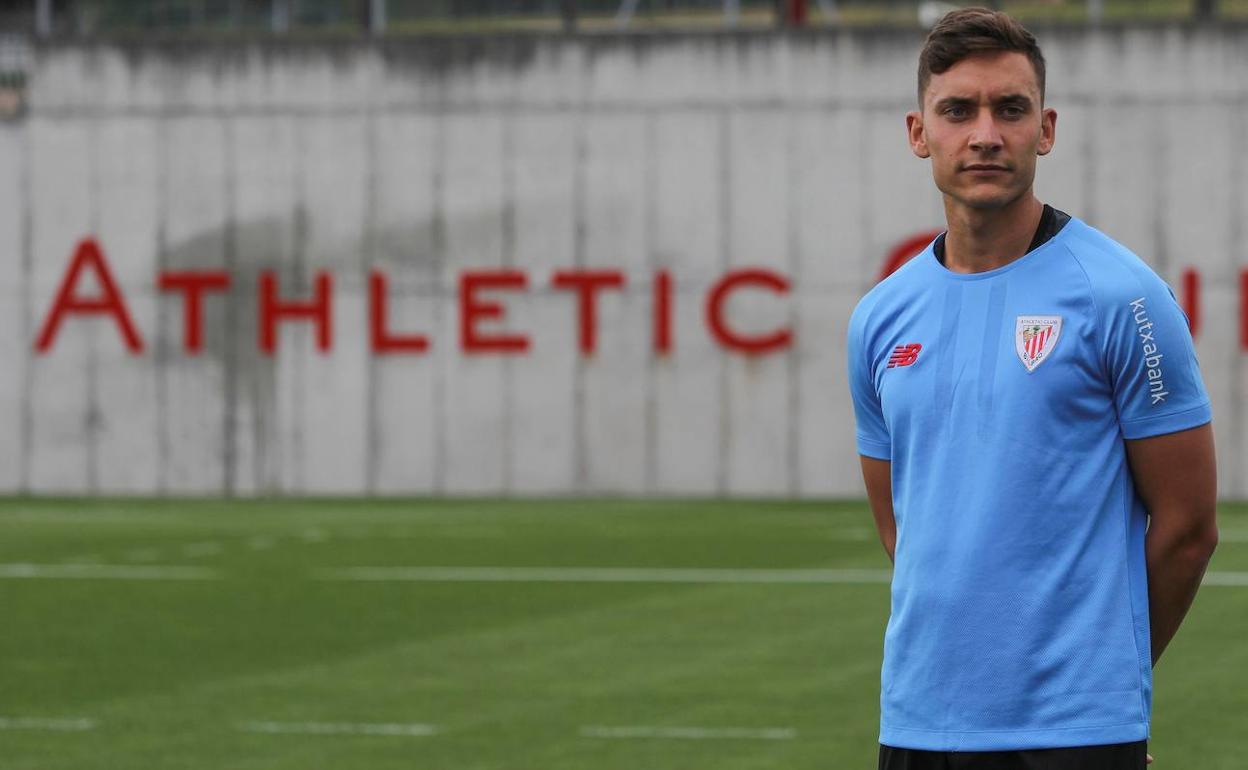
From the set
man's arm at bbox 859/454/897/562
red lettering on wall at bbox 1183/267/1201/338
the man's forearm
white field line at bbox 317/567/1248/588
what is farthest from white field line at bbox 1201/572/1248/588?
the man's forearm

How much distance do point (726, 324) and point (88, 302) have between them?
310 inches

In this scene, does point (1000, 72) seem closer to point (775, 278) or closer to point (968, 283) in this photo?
point (968, 283)

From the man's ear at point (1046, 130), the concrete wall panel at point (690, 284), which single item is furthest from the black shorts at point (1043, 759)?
the concrete wall panel at point (690, 284)

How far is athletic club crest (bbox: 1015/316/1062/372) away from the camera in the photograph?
12.9 feet

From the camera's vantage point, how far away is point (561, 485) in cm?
2852

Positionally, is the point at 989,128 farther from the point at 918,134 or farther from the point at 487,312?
the point at 487,312

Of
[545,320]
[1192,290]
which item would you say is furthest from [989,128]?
[545,320]

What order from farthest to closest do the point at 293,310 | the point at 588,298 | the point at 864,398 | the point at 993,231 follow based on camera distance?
1. the point at 293,310
2. the point at 588,298
3. the point at 864,398
4. the point at 993,231

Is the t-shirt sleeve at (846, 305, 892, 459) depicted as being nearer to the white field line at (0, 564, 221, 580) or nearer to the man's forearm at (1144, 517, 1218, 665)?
the man's forearm at (1144, 517, 1218, 665)

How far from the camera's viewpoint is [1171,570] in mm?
4059

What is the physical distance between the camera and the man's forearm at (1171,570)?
4.05 meters

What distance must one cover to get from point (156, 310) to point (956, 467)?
26.2m

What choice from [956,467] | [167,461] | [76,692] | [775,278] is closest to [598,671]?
[76,692]

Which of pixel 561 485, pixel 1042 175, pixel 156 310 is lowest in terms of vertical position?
pixel 561 485
